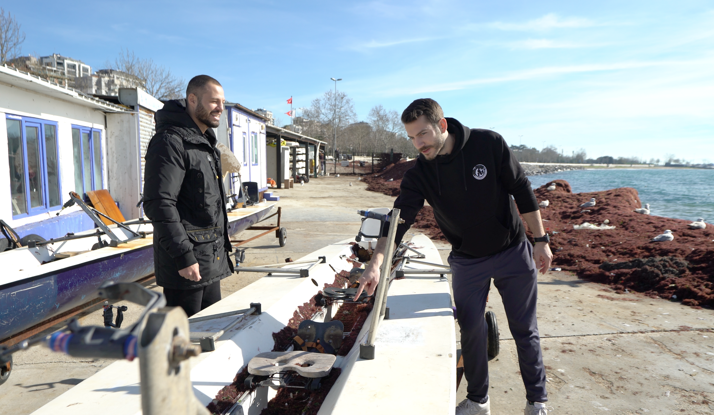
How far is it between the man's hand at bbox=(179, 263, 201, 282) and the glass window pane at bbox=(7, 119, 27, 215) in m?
5.15

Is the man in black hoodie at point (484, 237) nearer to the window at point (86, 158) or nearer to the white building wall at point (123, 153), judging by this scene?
the window at point (86, 158)

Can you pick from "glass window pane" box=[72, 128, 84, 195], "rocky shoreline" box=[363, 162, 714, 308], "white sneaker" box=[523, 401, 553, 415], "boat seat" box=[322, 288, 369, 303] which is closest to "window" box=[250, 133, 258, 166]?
"rocky shoreline" box=[363, 162, 714, 308]

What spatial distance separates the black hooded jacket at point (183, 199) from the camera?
2479 mm

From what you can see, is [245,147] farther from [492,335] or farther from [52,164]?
[492,335]

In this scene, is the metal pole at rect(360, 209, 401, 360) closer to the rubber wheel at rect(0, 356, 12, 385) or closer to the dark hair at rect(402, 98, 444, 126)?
the dark hair at rect(402, 98, 444, 126)

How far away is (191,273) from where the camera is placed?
2.56 m

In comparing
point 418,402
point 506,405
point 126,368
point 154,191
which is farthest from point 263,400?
point 506,405

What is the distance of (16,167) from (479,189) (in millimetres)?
6624

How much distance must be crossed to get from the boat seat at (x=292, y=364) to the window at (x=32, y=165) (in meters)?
5.59

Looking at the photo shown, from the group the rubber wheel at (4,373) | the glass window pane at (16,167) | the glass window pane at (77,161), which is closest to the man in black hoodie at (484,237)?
the rubber wheel at (4,373)

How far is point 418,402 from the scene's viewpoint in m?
1.94

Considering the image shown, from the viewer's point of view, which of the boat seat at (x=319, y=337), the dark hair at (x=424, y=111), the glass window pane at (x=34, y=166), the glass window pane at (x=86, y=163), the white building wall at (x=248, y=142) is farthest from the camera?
the white building wall at (x=248, y=142)

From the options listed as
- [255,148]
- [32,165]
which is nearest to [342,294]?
[32,165]

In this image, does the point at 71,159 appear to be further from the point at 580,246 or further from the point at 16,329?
the point at 580,246
